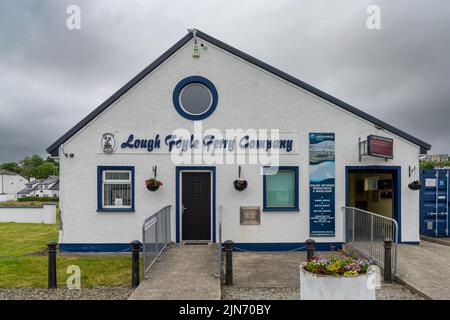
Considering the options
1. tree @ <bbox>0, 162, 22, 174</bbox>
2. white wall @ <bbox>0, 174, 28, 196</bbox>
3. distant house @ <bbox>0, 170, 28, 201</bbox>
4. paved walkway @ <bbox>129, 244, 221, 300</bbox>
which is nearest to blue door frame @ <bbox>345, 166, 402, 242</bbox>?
paved walkway @ <bbox>129, 244, 221, 300</bbox>

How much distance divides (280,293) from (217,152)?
194 inches

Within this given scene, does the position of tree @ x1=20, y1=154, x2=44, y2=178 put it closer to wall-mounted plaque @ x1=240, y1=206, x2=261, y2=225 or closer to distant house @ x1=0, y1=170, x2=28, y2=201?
distant house @ x1=0, y1=170, x2=28, y2=201

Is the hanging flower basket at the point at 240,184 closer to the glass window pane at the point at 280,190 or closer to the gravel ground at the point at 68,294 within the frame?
the glass window pane at the point at 280,190

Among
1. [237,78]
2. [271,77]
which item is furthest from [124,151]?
[271,77]

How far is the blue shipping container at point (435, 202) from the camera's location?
11828mm

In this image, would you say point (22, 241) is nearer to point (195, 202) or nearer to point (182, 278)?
point (195, 202)

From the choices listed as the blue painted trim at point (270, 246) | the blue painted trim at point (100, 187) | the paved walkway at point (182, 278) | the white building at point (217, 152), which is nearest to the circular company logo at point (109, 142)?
the white building at point (217, 152)

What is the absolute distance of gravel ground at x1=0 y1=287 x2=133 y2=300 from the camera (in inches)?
255

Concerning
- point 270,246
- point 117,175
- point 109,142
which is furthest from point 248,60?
point 270,246

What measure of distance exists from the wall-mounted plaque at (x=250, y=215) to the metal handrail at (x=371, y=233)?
9.06ft

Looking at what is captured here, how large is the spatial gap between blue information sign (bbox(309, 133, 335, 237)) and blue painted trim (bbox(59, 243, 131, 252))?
5.93m

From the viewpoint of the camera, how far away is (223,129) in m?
10.4
